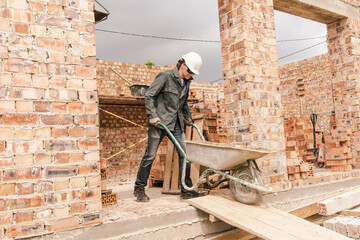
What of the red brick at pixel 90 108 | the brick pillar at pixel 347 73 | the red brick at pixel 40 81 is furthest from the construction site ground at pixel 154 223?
the brick pillar at pixel 347 73

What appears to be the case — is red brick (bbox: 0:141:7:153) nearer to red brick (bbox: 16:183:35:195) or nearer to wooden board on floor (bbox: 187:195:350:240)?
red brick (bbox: 16:183:35:195)

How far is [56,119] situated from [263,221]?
2.26m

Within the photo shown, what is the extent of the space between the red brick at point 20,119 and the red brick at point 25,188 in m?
0.53

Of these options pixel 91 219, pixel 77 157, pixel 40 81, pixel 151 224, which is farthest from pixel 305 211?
pixel 40 81

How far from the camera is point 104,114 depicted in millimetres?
10953

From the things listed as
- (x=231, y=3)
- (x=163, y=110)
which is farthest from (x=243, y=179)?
(x=231, y=3)

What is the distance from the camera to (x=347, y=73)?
645cm

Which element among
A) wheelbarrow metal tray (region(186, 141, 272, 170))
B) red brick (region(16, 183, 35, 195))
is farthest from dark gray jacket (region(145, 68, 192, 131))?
red brick (region(16, 183, 35, 195))

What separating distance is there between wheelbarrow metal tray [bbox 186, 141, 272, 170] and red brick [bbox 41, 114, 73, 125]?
59.1 inches

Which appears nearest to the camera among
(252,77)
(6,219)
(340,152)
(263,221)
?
(6,219)

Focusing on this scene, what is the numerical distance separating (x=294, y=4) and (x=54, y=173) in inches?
195

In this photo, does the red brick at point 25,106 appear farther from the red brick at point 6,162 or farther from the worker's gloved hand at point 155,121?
the worker's gloved hand at point 155,121

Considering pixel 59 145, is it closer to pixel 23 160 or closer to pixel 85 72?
pixel 23 160

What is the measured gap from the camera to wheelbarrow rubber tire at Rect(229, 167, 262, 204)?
3.39m
